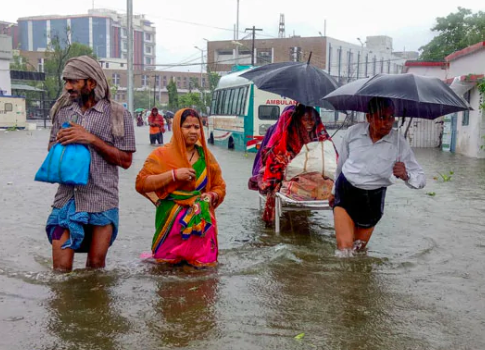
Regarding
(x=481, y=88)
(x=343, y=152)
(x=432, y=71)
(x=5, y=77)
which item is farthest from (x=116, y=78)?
(x=343, y=152)

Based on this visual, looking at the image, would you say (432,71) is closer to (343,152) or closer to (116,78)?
(343,152)

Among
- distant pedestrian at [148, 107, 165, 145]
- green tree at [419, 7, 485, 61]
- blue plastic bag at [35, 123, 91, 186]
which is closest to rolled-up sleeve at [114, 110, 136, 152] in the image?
blue plastic bag at [35, 123, 91, 186]

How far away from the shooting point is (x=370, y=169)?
17.4 feet

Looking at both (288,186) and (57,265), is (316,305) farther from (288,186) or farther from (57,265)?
(288,186)

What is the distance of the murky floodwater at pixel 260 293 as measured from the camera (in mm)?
3771

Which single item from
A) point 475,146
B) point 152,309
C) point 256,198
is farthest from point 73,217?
point 475,146

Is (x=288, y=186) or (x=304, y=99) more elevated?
(x=304, y=99)

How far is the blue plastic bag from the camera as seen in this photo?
4.13m

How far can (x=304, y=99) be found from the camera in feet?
23.1

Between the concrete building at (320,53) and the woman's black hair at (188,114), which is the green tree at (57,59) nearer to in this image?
the concrete building at (320,53)

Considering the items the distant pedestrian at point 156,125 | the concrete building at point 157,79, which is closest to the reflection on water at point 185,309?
the distant pedestrian at point 156,125

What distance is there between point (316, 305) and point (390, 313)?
1.72 feet

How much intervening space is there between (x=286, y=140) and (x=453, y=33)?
1222 inches

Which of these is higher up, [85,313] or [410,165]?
[410,165]
